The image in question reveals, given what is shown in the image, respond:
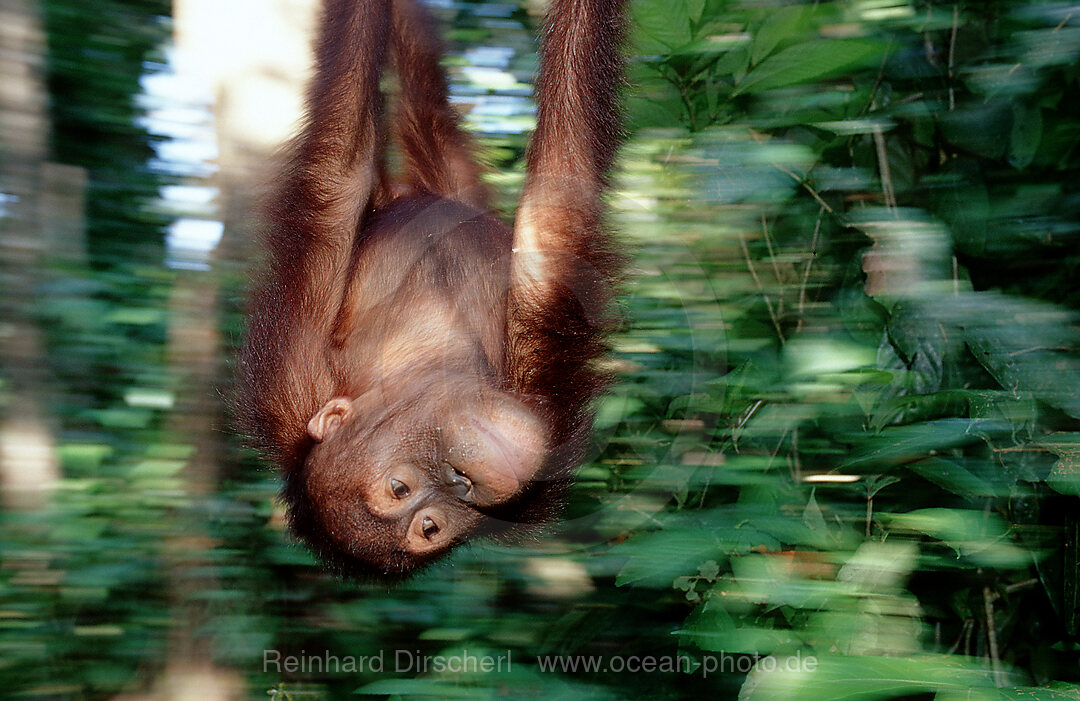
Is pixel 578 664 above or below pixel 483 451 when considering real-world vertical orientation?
below

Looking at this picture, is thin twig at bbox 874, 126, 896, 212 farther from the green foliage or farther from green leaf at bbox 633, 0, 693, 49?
green leaf at bbox 633, 0, 693, 49

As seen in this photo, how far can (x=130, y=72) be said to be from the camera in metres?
5.23

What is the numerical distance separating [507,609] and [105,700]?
1.67 metres

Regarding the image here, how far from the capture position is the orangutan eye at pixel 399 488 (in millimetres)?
2295

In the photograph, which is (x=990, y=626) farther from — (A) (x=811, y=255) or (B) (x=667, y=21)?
(B) (x=667, y=21)

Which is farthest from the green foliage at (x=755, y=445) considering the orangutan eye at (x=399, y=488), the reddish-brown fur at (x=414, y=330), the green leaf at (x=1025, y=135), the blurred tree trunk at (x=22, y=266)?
the orangutan eye at (x=399, y=488)

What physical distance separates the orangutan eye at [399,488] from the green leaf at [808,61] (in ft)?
4.94

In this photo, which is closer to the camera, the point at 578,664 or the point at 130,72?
the point at 578,664

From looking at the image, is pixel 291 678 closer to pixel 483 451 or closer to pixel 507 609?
pixel 507 609

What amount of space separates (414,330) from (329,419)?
1.14ft

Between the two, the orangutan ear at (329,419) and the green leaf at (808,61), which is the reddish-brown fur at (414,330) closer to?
the orangutan ear at (329,419)

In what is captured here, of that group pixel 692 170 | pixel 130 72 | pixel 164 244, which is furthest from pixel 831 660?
pixel 130 72

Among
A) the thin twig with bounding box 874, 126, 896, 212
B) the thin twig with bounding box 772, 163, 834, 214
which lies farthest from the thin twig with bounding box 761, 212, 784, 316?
the thin twig with bounding box 874, 126, 896, 212

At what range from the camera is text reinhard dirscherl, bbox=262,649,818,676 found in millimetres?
2453
